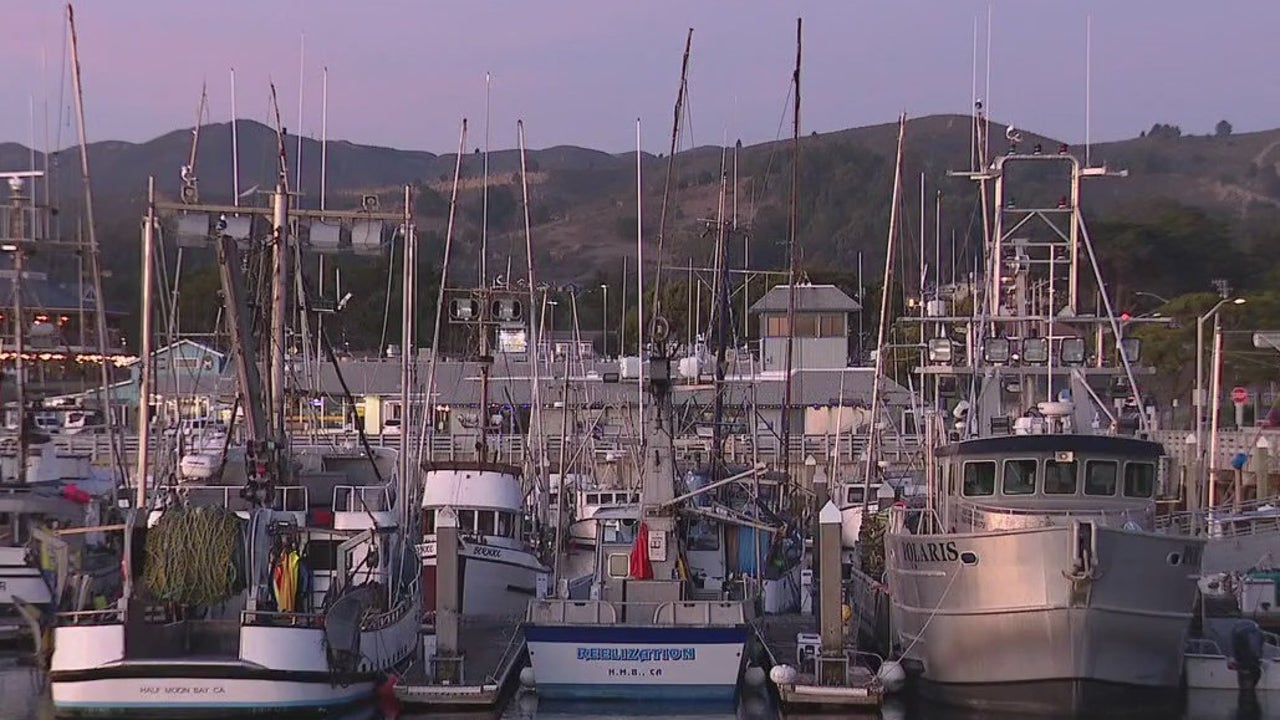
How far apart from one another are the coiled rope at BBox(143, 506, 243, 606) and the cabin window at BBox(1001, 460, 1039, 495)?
11.6 metres

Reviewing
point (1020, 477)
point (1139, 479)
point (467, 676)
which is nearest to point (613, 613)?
point (467, 676)

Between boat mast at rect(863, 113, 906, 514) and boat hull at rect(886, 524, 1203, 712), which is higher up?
boat mast at rect(863, 113, 906, 514)

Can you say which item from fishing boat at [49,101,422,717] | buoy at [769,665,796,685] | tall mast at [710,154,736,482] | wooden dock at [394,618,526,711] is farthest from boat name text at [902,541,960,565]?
fishing boat at [49,101,422,717]

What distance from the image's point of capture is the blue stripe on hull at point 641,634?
27516 mm

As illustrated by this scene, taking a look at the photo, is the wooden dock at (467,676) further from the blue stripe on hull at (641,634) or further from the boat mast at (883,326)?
the boat mast at (883,326)

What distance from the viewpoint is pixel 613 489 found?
1972 inches

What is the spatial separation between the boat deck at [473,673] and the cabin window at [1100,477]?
9.07 m

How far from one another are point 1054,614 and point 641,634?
18.9 feet

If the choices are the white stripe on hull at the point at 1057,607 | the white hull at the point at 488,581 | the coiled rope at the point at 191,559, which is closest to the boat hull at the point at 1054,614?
the white stripe on hull at the point at 1057,607

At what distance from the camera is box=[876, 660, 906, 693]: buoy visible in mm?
28656

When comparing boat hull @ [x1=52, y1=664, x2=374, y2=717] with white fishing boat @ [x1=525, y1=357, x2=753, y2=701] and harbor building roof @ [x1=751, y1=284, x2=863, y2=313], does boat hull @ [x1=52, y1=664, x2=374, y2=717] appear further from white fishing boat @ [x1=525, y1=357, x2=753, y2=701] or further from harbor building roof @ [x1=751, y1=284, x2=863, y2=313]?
harbor building roof @ [x1=751, y1=284, x2=863, y2=313]

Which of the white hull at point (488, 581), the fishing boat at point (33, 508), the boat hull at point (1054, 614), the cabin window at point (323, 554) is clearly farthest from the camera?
the white hull at point (488, 581)

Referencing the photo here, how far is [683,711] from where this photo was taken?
91.1 ft

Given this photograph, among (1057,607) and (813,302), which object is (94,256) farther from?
(813,302)
